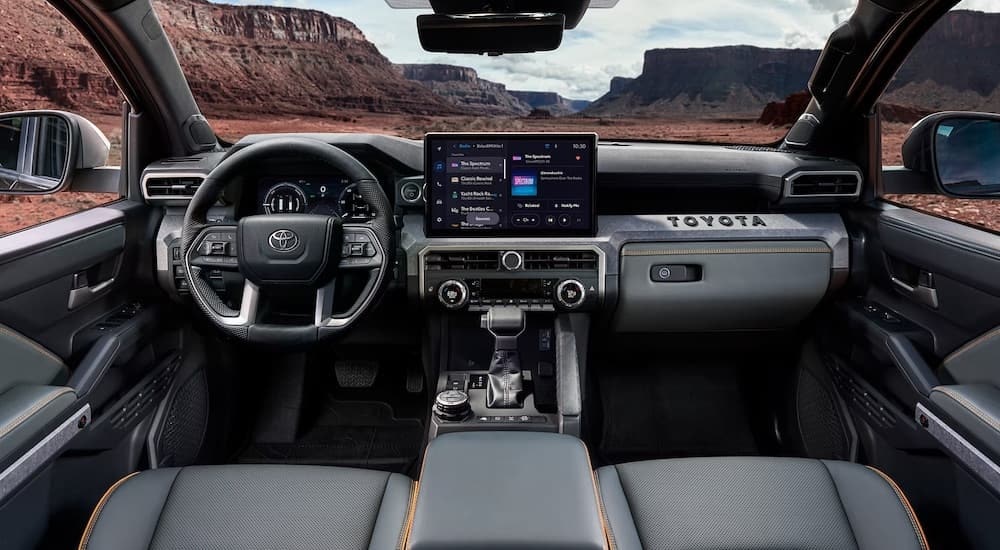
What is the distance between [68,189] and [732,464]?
2.70 m

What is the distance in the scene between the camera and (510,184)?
2.88 m

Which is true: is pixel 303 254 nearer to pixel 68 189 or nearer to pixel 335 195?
pixel 335 195

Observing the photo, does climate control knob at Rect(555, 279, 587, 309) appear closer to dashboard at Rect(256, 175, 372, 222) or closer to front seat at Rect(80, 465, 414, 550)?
dashboard at Rect(256, 175, 372, 222)

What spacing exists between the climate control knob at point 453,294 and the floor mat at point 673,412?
1.06 metres

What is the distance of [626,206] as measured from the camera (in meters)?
3.31

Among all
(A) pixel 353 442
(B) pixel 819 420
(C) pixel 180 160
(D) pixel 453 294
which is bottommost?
(A) pixel 353 442

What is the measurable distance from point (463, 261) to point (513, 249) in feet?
0.70

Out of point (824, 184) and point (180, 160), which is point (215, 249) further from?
point (824, 184)

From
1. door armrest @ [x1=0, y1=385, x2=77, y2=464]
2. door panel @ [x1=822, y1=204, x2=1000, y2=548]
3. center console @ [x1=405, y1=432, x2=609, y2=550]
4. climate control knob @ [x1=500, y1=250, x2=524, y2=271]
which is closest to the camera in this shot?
center console @ [x1=405, y1=432, x2=609, y2=550]

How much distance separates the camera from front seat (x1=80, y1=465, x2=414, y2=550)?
5.21ft

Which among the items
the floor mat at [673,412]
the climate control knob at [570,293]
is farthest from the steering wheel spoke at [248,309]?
the floor mat at [673,412]

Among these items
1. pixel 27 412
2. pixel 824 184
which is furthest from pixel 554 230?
pixel 27 412

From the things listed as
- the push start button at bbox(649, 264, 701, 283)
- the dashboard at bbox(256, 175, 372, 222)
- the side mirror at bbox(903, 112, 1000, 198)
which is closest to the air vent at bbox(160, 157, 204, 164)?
the dashboard at bbox(256, 175, 372, 222)

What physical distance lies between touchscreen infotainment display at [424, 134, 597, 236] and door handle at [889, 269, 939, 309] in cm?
120
